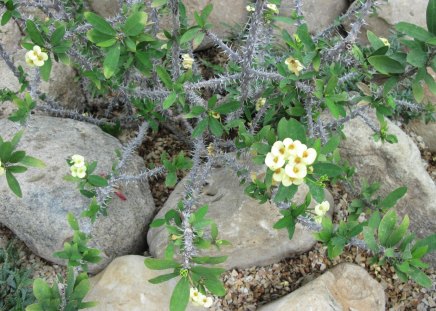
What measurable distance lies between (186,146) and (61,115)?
0.97 metres

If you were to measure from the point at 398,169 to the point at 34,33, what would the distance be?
2552 mm

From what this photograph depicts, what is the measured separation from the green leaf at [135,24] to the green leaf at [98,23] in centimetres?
7

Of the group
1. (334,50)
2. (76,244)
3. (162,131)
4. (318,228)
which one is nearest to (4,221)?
(76,244)

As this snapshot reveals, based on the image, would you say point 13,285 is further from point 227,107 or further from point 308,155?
point 308,155

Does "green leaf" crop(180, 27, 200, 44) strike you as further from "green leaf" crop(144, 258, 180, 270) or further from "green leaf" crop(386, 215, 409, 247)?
"green leaf" crop(386, 215, 409, 247)

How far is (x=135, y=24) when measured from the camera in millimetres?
2311

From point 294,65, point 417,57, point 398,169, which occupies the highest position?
point 417,57

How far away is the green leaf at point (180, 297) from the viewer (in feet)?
6.61

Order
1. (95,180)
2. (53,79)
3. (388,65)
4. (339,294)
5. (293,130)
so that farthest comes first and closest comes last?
1. (53,79)
2. (339,294)
3. (95,180)
4. (388,65)
5. (293,130)

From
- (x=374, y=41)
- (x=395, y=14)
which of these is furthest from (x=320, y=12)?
(x=374, y=41)

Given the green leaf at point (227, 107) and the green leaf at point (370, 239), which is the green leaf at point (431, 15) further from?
the green leaf at point (227, 107)

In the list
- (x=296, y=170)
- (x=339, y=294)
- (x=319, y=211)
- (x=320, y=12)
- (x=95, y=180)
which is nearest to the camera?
(x=296, y=170)

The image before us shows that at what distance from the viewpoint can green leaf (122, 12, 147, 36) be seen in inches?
90.4

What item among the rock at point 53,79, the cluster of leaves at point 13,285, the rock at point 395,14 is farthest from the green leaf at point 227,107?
the rock at point 395,14
